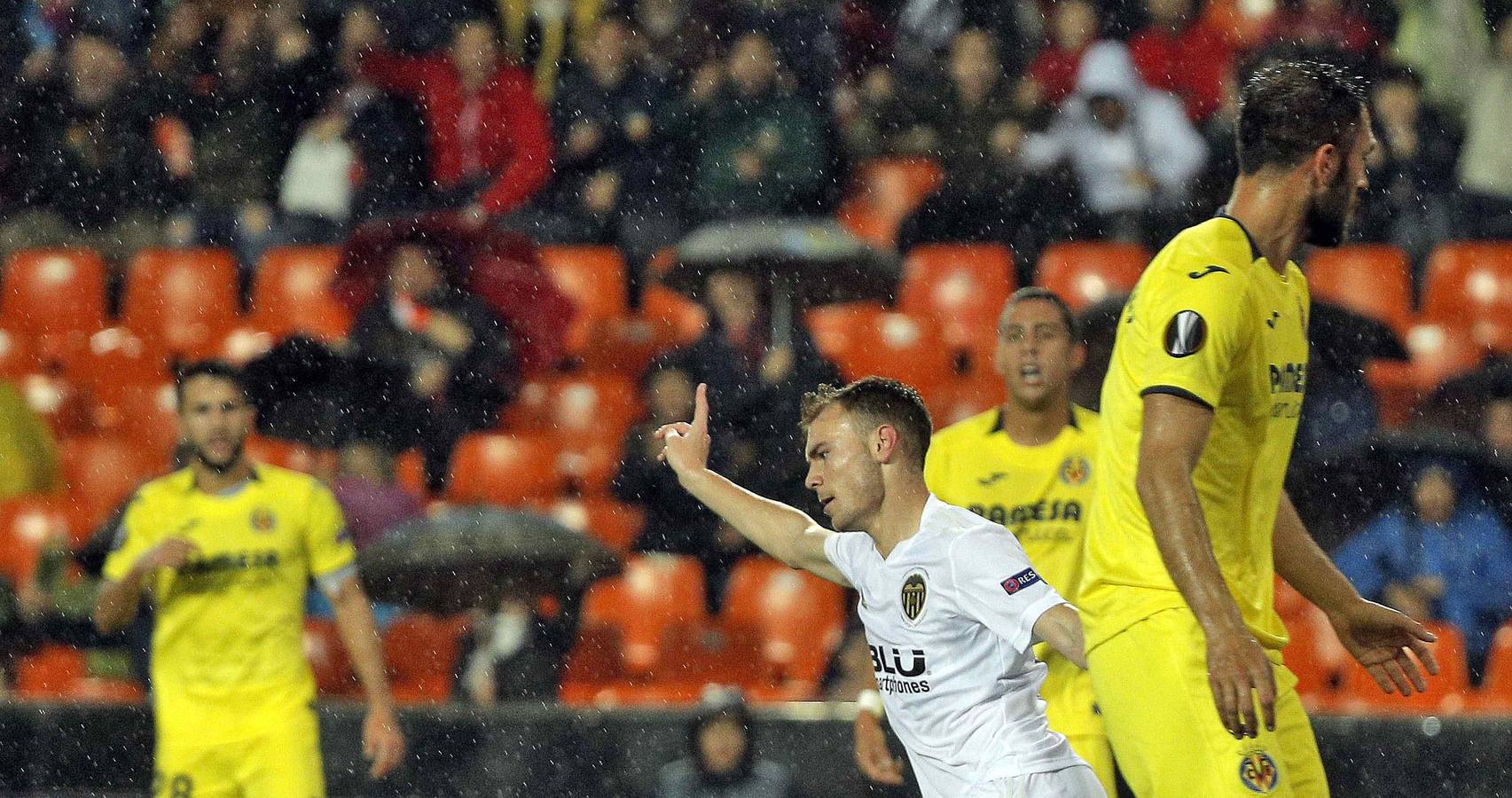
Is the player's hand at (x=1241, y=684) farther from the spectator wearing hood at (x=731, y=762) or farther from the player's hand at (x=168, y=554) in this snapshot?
the spectator wearing hood at (x=731, y=762)

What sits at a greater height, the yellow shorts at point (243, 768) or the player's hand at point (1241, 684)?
the player's hand at point (1241, 684)

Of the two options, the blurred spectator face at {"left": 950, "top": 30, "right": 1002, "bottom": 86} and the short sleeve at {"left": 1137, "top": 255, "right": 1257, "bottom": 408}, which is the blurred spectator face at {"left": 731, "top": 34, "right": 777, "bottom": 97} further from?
the short sleeve at {"left": 1137, "top": 255, "right": 1257, "bottom": 408}

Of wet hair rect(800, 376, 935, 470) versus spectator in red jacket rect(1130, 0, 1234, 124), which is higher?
spectator in red jacket rect(1130, 0, 1234, 124)

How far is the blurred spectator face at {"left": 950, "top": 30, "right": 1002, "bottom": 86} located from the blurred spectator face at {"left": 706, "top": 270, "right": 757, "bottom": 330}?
5.26 feet

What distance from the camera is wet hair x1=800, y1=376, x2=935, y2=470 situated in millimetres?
4301

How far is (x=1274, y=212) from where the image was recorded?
412cm

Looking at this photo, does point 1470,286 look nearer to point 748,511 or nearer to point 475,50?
point 475,50

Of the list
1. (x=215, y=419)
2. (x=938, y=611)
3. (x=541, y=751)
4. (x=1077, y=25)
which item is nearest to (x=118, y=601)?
(x=215, y=419)

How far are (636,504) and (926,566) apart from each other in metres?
5.30

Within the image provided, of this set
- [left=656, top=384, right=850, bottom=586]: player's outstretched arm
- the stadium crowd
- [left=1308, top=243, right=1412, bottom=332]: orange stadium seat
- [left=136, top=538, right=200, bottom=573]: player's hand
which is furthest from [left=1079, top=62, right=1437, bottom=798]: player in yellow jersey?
[left=1308, top=243, right=1412, bottom=332]: orange stadium seat

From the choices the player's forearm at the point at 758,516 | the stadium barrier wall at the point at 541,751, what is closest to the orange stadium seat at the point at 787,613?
the stadium barrier wall at the point at 541,751

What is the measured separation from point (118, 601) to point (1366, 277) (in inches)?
250

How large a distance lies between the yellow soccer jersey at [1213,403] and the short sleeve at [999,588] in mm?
157

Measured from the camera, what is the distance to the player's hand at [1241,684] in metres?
3.67
